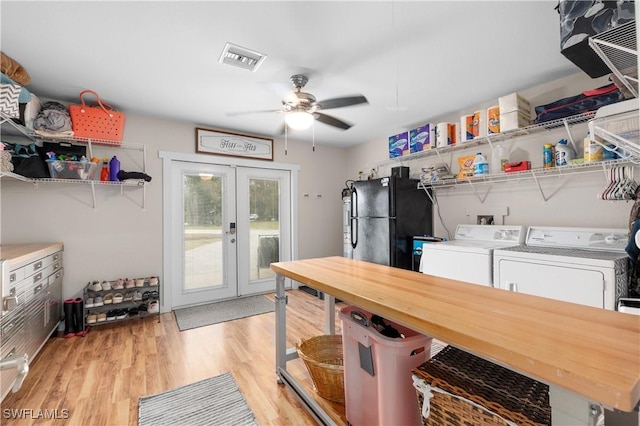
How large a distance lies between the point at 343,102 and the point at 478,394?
7.16 ft

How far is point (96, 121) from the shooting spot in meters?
3.02

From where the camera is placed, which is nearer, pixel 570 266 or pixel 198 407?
pixel 198 407

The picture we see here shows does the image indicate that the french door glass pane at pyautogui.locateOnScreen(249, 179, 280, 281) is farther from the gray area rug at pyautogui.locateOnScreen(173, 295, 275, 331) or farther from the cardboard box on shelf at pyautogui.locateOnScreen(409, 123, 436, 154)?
the cardboard box on shelf at pyautogui.locateOnScreen(409, 123, 436, 154)

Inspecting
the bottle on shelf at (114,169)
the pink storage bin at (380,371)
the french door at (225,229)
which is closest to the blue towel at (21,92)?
the bottle on shelf at (114,169)

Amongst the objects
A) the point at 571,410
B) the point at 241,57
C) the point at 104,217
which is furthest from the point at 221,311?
the point at 571,410

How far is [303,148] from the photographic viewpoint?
15.8 ft

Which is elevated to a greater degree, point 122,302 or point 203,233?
point 203,233

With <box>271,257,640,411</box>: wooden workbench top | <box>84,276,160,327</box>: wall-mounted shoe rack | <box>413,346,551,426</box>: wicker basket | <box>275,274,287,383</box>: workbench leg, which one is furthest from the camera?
<box>84,276,160,327</box>: wall-mounted shoe rack

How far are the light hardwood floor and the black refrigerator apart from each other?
1.15m

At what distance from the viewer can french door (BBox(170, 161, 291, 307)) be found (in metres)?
3.84

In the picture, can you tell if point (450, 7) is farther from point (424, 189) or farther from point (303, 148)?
point (303, 148)

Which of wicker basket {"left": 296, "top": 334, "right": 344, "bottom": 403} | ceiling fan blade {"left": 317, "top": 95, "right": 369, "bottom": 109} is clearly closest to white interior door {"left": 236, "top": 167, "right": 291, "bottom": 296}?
ceiling fan blade {"left": 317, "top": 95, "right": 369, "bottom": 109}

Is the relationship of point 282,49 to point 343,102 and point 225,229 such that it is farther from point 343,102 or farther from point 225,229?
point 225,229

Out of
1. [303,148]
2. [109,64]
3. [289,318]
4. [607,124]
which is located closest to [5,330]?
[109,64]
